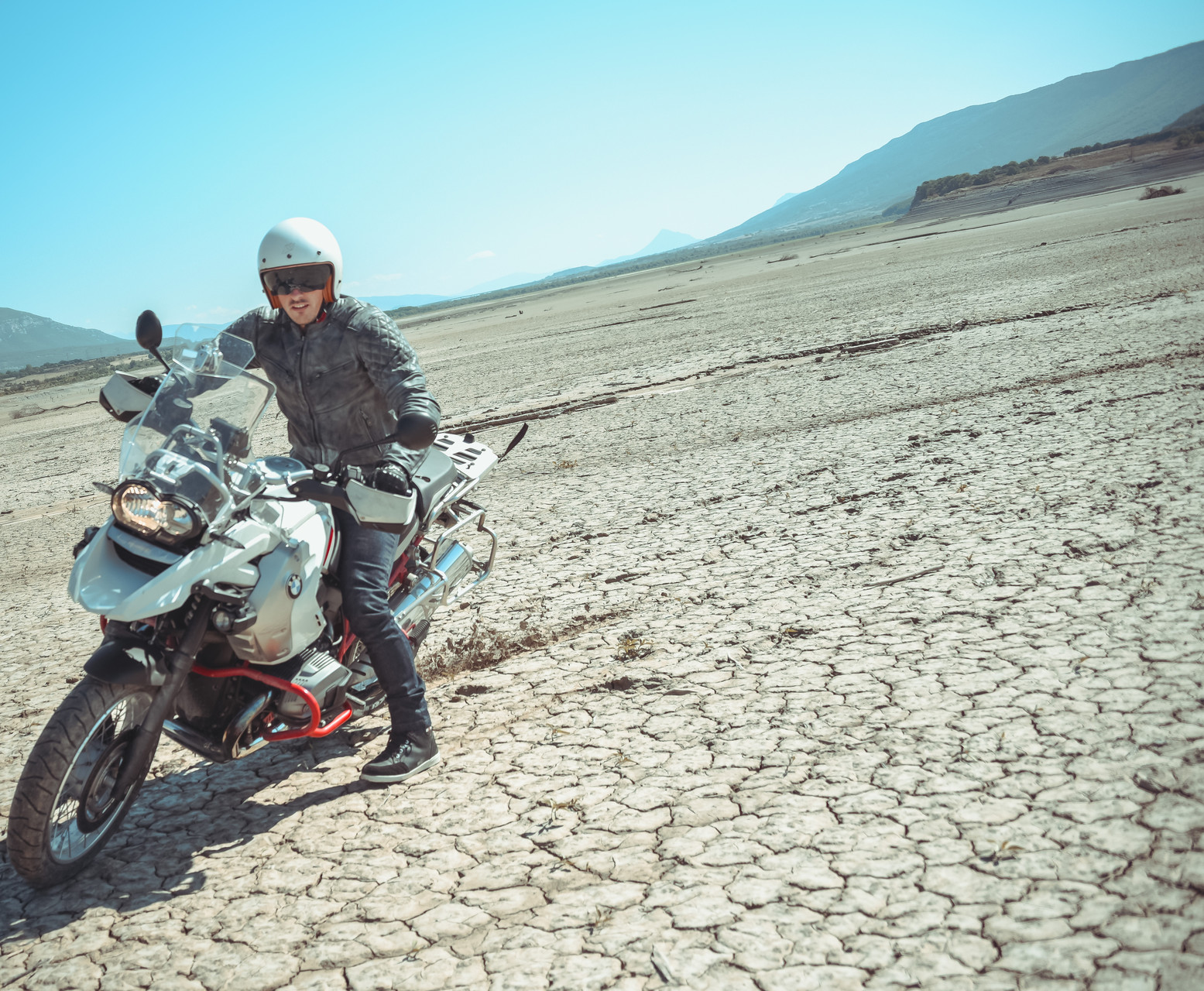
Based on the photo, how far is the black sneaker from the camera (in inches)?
135

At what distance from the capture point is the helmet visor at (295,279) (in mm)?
3576

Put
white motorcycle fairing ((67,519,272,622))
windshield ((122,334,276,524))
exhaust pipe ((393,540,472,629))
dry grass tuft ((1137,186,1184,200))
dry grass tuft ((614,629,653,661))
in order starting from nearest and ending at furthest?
white motorcycle fairing ((67,519,272,622)), windshield ((122,334,276,524)), exhaust pipe ((393,540,472,629)), dry grass tuft ((614,629,653,661)), dry grass tuft ((1137,186,1184,200))

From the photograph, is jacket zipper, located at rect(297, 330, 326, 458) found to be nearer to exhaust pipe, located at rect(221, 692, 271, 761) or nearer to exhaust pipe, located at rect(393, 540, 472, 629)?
exhaust pipe, located at rect(393, 540, 472, 629)

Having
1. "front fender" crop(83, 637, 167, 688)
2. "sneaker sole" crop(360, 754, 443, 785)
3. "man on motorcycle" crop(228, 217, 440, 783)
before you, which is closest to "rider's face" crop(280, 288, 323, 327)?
"man on motorcycle" crop(228, 217, 440, 783)

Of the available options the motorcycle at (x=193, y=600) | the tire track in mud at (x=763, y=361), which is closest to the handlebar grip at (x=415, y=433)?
the motorcycle at (x=193, y=600)

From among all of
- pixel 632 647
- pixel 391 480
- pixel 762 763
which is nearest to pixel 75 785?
pixel 391 480

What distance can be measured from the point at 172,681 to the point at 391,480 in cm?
96

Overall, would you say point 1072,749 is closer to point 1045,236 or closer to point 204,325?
point 204,325

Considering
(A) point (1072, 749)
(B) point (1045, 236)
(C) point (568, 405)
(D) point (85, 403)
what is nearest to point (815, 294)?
(B) point (1045, 236)

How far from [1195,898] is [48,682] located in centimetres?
555

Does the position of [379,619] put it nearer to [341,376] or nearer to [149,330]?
[341,376]

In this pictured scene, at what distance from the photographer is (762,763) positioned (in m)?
3.24

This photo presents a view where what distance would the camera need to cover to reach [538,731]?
3.78 m

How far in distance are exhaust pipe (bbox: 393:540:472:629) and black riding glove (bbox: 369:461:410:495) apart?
1.03 meters
